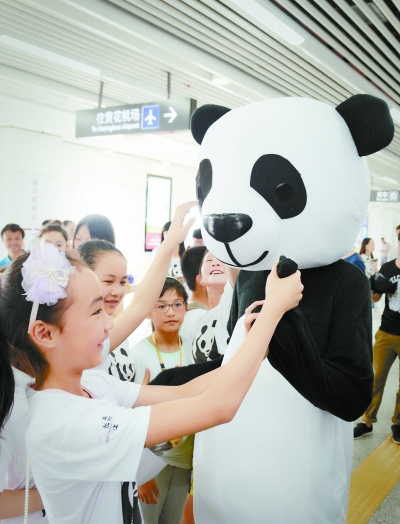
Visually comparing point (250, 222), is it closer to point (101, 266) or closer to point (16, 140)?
point (101, 266)

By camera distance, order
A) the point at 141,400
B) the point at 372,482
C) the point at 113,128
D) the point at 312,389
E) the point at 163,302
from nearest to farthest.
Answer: the point at 312,389, the point at 141,400, the point at 163,302, the point at 372,482, the point at 113,128

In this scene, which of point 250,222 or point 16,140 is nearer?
point 250,222

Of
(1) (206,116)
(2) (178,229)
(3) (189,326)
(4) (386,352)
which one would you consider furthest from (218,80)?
(2) (178,229)

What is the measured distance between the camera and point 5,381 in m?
1.09

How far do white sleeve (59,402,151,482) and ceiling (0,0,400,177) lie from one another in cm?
368

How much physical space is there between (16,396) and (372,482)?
2448mm

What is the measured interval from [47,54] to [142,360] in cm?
427

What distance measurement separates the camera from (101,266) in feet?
5.93

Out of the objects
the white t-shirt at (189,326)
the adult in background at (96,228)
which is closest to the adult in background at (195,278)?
the white t-shirt at (189,326)

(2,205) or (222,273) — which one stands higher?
(2,205)

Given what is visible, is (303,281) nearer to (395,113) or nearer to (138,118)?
(138,118)

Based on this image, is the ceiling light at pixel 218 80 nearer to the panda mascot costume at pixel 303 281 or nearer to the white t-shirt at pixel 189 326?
the white t-shirt at pixel 189 326

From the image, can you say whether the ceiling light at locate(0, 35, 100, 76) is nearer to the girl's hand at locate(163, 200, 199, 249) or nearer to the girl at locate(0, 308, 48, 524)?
the girl's hand at locate(163, 200, 199, 249)

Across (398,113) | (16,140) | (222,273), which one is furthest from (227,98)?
(222,273)
